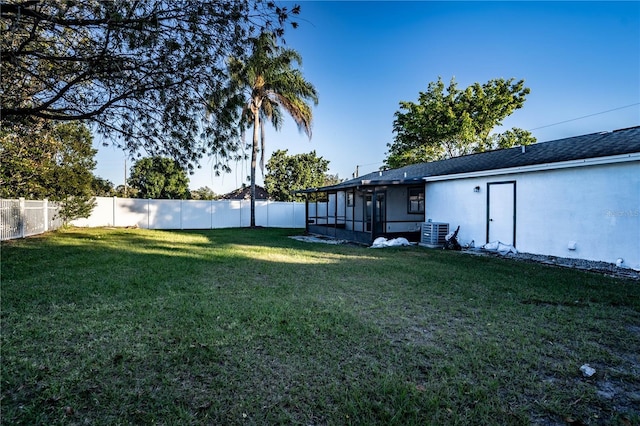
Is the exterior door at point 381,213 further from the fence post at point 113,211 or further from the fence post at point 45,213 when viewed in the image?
the fence post at point 113,211

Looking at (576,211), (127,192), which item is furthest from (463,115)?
(127,192)

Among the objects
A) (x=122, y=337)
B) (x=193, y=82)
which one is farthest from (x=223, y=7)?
(x=122, y=337)

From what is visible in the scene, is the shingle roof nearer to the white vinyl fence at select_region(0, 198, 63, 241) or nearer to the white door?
the white door

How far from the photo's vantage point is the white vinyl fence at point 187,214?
59.1ft

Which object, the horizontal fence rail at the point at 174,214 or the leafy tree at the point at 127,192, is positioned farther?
the leafy tree at the point at 127,192

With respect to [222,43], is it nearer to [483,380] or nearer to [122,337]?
[122,337]

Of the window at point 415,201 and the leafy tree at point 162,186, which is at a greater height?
the leafy tree at point 162,186

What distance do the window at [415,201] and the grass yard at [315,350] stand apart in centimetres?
852

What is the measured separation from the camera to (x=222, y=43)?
4.35 m

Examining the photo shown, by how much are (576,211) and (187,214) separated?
18571 mm

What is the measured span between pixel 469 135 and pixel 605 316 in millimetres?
21070

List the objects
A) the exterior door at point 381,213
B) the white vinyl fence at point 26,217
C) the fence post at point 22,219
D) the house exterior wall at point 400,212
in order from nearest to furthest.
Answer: the white vinyl fence at point 26,217
the fence post at point 22,219
the exterior door at point 381,213
the house exterior wall at point 400,212

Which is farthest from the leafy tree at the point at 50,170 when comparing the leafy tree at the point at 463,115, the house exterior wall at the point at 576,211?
the leafy tree at the point at 463,115

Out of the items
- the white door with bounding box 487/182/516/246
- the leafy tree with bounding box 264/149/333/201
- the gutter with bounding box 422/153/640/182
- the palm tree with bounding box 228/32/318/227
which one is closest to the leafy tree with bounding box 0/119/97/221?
the palm tree with bounding box 228/32/318/227
